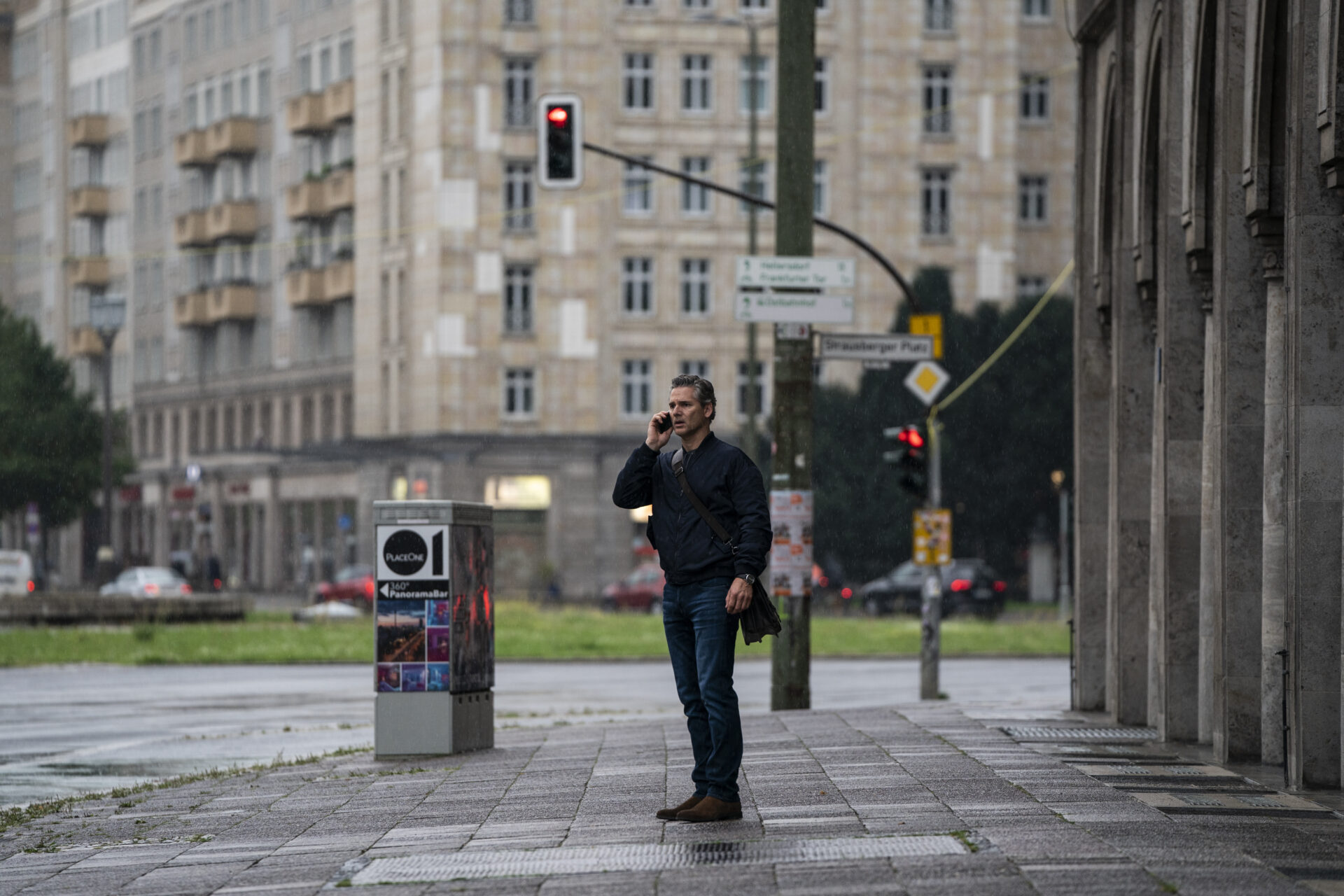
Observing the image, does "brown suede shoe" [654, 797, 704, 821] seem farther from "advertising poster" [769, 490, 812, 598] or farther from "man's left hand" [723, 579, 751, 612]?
"advertising poster" [769, 490, 812, 598]

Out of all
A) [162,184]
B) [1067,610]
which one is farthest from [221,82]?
[1067,610]

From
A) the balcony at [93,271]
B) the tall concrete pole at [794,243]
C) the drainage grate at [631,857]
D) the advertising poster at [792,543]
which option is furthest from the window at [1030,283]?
the drainage grate at [631,857]

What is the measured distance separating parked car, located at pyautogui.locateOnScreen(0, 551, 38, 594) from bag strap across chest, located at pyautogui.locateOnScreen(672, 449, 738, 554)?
167ft

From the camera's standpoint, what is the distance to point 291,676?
2998cm

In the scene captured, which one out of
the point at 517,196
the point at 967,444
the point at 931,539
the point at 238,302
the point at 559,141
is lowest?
the point at 931,539

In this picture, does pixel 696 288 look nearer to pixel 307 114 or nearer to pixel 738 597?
pixel 307 114

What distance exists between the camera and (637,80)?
222 ft

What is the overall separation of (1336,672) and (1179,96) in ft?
17.4

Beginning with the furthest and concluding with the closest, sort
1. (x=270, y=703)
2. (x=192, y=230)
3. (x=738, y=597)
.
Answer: (x=192, y=230)
(x=270, y=703)
(x=738, y=597)

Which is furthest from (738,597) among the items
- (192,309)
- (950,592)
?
(192,309)

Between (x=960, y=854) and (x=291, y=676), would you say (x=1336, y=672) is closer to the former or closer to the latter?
(x=960, y=854)

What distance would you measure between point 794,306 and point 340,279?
2260 inches

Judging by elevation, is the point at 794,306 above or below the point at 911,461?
above

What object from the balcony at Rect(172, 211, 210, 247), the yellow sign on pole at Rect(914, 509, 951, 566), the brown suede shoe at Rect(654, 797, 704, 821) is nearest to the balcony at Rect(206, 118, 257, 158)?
the balcony at Rect(172, 211, 210, 247)
